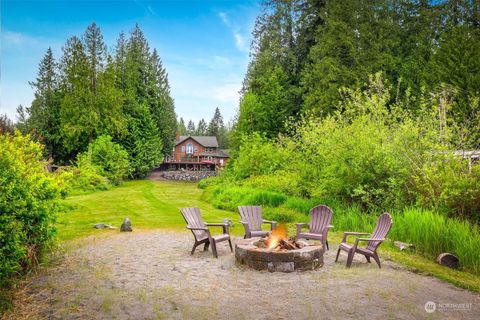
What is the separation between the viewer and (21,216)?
5.99 meters

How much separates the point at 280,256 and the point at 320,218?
8.55 ft

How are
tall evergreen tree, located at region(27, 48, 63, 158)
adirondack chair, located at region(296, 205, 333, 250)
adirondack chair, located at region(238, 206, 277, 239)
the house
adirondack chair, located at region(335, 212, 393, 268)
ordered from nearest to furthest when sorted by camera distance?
adirondack chair, located at region(335, 212, 393, 268) → adirondack chair, located at region(296, 205, 333, 250) → adirondack chair, located at region(238, 206, 277, 239) → tall evergreen tree, located at region(27, 48, 63, 158) → the house

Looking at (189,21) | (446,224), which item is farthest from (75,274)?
(189,21)

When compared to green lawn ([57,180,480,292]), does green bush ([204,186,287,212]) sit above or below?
above

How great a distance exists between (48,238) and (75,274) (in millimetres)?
813

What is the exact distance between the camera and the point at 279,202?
15.3 meters

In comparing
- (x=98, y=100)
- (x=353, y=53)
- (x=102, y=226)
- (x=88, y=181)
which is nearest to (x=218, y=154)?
(x=98, y=100)

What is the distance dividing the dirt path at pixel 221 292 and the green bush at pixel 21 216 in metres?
0.47

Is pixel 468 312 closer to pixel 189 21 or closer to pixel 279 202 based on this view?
pixel 279 202

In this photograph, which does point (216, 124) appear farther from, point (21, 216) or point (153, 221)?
point (21, 216)

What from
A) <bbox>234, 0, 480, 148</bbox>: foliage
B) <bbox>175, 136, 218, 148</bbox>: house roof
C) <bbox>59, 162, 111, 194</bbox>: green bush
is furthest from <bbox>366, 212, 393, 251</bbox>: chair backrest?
<bbox>175, 136, 218, 148</bbox>: house roof

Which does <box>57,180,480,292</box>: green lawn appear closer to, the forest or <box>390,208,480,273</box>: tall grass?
<box>390,208,480,273</box>: tall grass

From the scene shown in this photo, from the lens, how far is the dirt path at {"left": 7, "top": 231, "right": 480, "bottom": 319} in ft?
15.9

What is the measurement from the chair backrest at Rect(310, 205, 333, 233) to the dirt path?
51.1 inches
